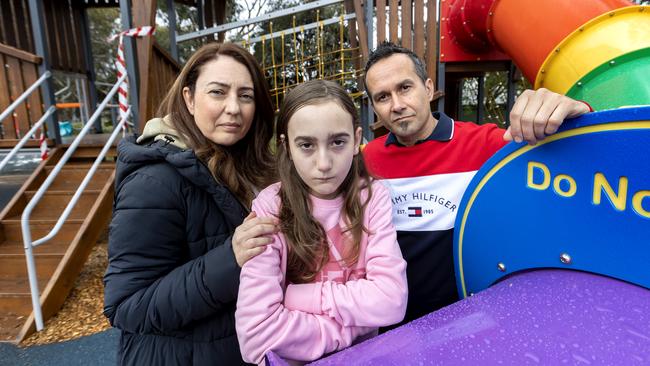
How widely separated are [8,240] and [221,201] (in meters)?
3.81

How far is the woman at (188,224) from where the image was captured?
43.3 inches

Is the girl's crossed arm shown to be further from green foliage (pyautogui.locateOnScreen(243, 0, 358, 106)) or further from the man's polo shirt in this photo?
green foliage (pyautogui.locateOnScreen(243, 0, 358, 106))

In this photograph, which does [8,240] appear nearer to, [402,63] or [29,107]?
[29,107]

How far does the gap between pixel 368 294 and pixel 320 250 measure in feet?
0.61

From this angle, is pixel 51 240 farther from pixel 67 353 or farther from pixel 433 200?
pixel 433 200

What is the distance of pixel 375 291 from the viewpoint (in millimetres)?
920

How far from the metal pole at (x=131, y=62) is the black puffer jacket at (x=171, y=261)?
339 centimetres

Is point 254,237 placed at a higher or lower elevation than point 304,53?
lower

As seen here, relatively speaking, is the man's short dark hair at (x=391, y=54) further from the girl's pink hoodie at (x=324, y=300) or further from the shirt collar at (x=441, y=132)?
the girl's pink hoodie at (x=324, y=300)

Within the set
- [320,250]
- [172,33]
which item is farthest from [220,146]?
[172,33]

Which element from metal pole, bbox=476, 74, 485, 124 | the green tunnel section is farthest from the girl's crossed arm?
metal pole, bbox=476, 74, 485, 124

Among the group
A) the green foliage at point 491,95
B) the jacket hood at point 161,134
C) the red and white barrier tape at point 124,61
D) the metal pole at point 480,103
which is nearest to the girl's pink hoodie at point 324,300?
the jacket hood at point 161,134

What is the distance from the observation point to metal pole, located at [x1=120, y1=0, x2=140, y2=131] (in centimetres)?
404

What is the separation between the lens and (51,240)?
148 inches
